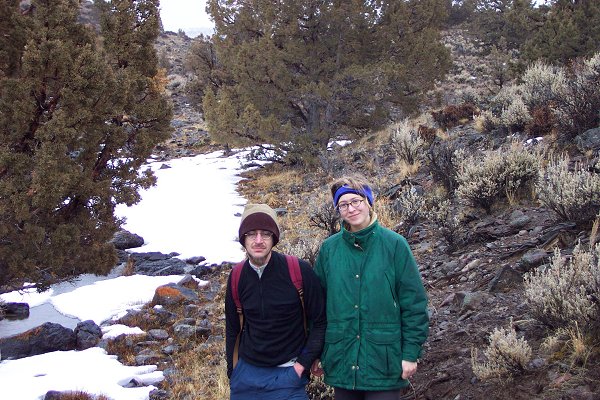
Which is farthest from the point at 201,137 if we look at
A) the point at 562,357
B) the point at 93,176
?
the point at 562,357

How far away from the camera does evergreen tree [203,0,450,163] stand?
529 inches

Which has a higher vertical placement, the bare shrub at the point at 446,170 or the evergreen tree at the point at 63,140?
the evergreen tree at the point at 63,140

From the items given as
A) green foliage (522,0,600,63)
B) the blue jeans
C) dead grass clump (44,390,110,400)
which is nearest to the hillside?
the blue jeans

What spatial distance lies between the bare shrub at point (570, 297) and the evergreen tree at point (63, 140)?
4651mm

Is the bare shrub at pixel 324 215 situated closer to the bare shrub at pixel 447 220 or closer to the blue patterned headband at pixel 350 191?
the bare shrub at pixel 447 220

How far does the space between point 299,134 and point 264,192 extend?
2076 millimetres

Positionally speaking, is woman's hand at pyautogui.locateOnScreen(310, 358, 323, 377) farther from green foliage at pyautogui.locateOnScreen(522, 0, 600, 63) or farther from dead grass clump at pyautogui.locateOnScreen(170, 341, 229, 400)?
green foliage at pyautogui.locateOnScreen(522, 0, 600, 63)

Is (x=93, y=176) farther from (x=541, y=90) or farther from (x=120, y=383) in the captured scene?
(x=541, y=90)

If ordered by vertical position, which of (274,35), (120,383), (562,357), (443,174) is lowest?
(120,383)

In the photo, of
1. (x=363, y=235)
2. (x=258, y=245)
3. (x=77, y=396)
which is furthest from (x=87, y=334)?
(x=363, y=235)

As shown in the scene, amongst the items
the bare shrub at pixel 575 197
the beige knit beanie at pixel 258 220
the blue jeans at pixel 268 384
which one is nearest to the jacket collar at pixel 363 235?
the beige knit beanie at pixel 258 220

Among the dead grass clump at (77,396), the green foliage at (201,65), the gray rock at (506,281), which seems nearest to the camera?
the gray rock at (506,281)

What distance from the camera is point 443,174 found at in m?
8.53

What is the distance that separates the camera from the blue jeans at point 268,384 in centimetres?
297
